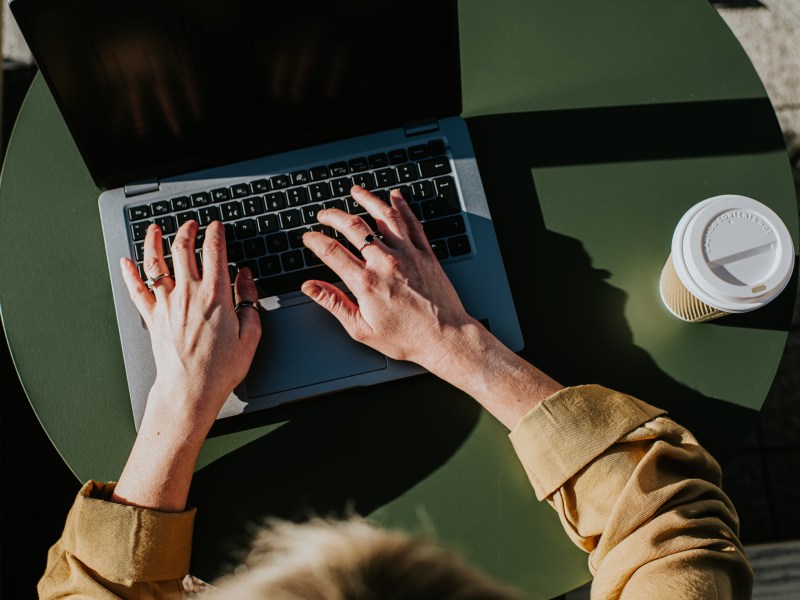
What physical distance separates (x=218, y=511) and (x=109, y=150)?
476mm

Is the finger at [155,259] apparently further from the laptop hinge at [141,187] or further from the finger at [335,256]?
the finger at [335,256]

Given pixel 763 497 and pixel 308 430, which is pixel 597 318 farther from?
pixel 763 497

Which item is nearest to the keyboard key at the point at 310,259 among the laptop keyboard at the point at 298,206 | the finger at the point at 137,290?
the laptop keyboard at the point at 298,206

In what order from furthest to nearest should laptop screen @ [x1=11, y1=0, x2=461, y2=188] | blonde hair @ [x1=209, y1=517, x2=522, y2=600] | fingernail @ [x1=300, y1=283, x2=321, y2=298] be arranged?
fingernail @ [x1=300, y1=283, x2=321, y2=298] → laptop screen @ [x1=11, y1=0, x2=461, y2=188] → blonde hair @ [x1=209, y1=517, x2=522, y2=600]

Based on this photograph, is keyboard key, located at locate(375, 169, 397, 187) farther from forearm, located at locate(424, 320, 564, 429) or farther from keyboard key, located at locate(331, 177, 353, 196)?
forearm, located at locate(424, 320, 564, 429)

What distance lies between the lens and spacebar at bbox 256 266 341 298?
827mm

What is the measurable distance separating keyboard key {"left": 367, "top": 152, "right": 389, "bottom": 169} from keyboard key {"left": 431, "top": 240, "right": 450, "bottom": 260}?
0.41 feet

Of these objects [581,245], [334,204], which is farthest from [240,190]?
[581,245]

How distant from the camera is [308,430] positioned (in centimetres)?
82

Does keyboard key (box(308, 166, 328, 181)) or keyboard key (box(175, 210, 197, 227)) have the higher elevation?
keyboard key (box(308, 166, 328, 181))

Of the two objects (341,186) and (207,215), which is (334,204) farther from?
(207,215)

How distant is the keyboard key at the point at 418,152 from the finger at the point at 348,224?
0.11m

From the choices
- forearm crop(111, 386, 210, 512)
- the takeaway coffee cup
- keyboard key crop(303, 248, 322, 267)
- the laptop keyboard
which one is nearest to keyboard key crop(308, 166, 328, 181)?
the laptop keyboard

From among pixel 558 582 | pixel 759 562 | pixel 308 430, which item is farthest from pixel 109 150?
pixel 759 562
